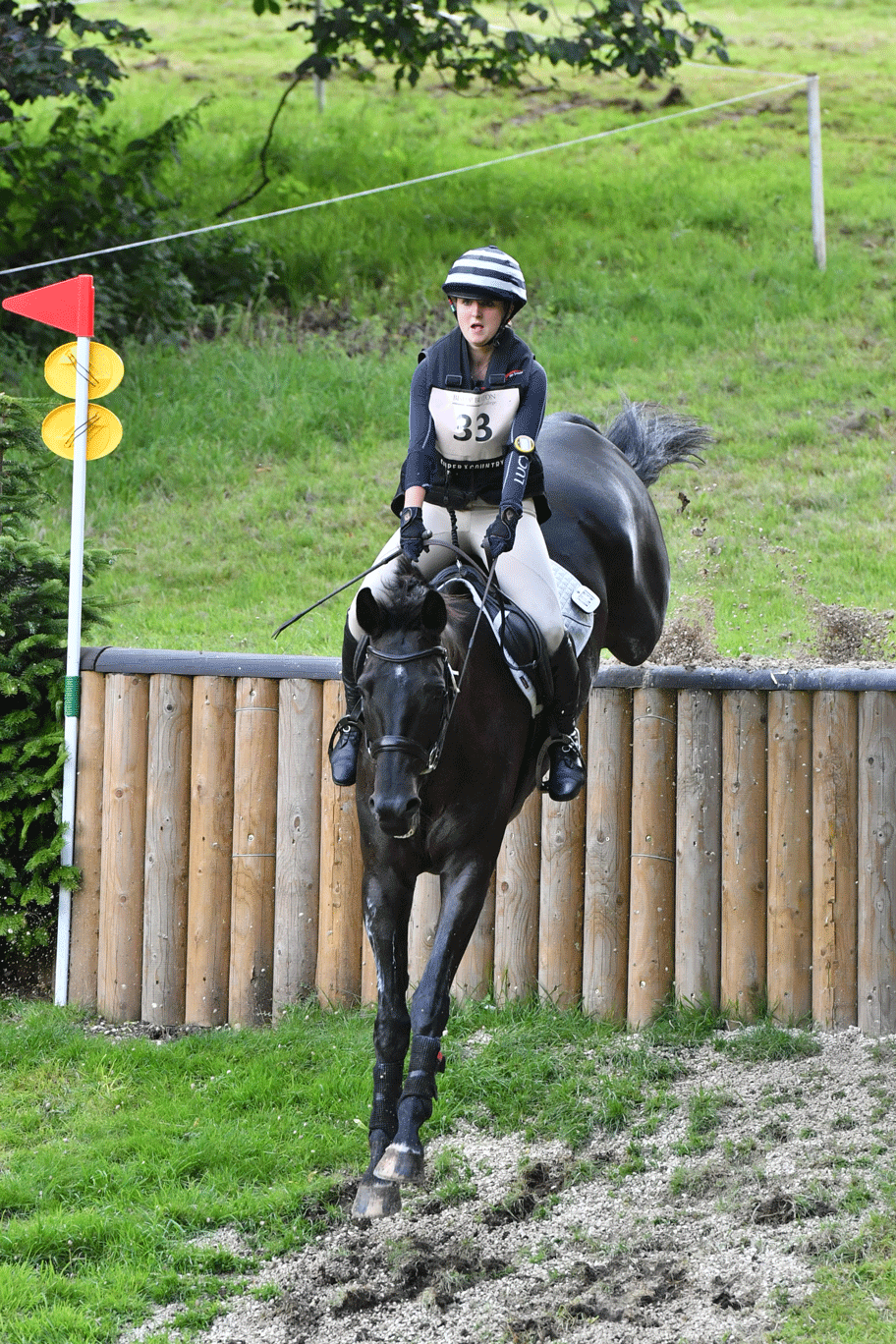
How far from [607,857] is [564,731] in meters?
1.40

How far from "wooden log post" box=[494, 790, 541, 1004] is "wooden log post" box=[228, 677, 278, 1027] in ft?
3.51

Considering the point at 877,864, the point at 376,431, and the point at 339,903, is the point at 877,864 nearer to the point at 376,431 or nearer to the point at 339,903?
the point at 339,903

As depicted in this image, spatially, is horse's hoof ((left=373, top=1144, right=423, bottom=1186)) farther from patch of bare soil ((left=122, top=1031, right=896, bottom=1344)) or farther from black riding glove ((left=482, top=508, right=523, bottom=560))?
black riding glove ((left=482, top=508, right=523, bottom=560))

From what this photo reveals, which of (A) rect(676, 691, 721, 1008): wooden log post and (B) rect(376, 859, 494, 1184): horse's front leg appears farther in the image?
(A) rect(676, 691, 721, 1008): wooden log post

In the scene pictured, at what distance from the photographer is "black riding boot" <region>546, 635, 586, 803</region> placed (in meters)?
4.91

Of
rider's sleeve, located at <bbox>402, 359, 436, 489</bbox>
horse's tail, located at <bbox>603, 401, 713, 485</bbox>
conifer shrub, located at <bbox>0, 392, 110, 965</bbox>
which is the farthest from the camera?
horse's tail, located at <bbox>603, 401, 713, 485</bbox>

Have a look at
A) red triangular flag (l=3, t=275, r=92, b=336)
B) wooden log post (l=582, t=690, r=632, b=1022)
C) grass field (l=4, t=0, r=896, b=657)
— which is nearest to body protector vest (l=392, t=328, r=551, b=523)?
wooden log post (l=582, t=690, r=632, b=1022)

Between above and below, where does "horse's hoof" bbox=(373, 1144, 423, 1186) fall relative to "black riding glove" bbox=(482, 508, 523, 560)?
below

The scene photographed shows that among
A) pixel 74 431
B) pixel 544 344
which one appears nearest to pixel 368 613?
pixel 74 431

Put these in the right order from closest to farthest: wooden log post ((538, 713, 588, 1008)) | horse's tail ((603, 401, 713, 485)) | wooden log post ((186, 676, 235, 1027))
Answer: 1. wooden log post ((538, 713, 588, 1008))
2. wooden log post ((186, 676, 235, 1027))
3. horse's tail ((603, 401, 713, 485))

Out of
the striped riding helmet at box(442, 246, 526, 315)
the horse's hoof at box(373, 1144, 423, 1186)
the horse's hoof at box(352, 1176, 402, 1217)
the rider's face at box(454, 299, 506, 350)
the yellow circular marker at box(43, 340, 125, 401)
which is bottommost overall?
the horse's hoof at box(352, 1176, 402, 1217)

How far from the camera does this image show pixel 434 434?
4.73m

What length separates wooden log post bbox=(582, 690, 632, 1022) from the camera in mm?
6246

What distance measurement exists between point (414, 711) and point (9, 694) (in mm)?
3536
